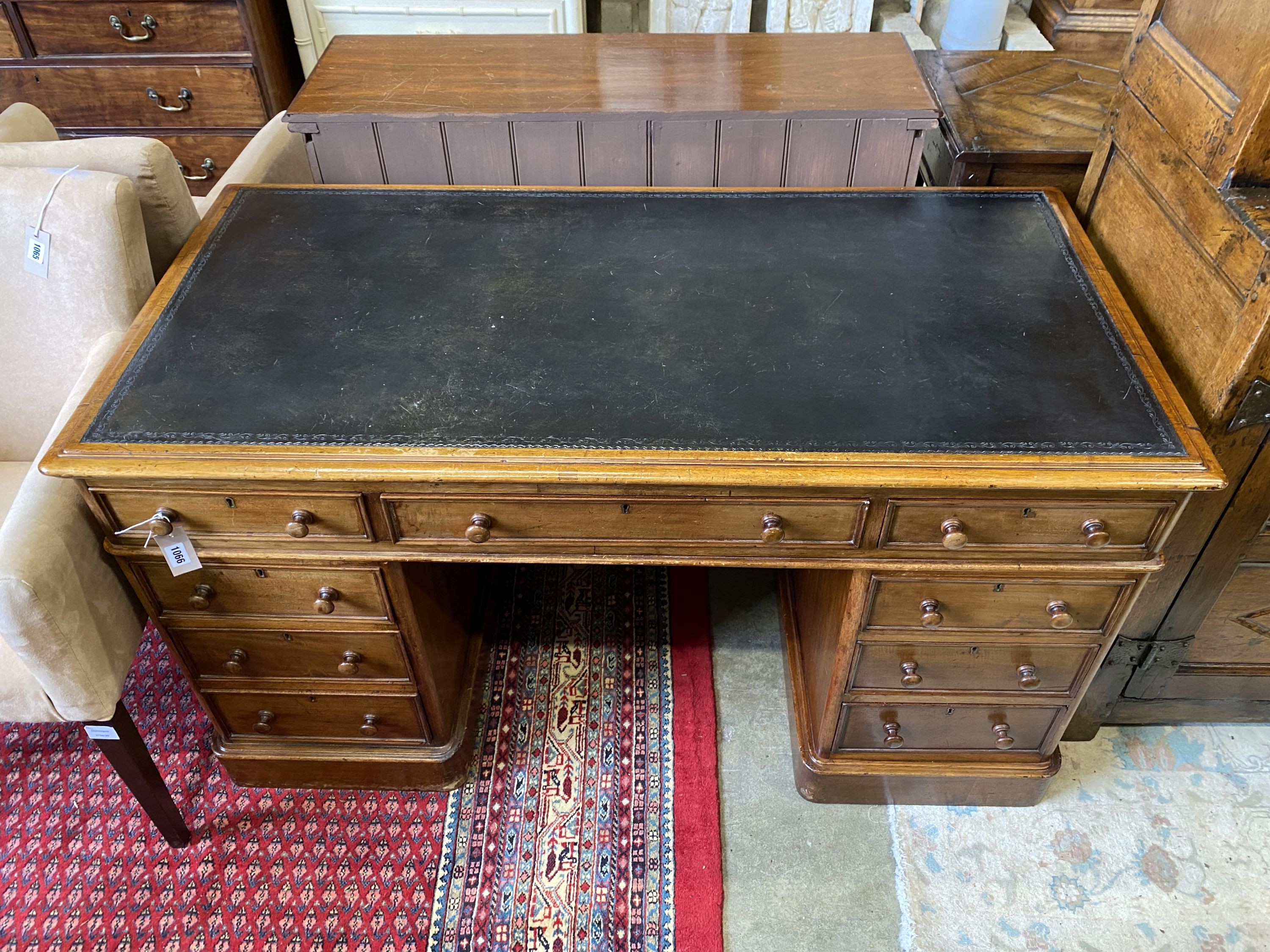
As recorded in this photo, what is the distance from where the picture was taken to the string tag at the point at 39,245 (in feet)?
5.10

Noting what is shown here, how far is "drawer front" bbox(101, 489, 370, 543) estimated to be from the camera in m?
1.30

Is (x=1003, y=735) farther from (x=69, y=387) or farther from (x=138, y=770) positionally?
(x=69, y=387)

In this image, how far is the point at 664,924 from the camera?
1.63 metres

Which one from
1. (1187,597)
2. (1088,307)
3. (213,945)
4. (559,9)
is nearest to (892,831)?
(1187,597)

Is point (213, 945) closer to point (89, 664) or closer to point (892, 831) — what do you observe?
point (89, 664)

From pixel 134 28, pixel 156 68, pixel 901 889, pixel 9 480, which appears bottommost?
pixel 901 889

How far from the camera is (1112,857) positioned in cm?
173

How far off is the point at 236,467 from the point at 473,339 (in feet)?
1.34

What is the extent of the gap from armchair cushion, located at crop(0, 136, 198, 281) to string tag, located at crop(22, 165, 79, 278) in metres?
0.02

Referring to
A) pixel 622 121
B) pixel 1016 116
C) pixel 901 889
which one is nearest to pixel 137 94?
pixel 622 121

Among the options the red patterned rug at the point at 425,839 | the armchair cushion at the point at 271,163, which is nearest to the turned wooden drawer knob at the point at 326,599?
the red patterned rug at the point at 425,839

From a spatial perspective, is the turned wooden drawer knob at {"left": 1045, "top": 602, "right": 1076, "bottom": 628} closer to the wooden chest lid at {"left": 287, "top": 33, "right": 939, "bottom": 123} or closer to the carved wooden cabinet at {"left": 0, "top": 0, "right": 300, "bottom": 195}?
the wooden chest lid at {"left": 287, "top": 33, "right": 939, "bottom": 123}

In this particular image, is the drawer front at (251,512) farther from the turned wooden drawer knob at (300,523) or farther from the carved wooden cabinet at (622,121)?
the carved wooden cabinet at (622,121)

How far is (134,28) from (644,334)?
7.05 feet
